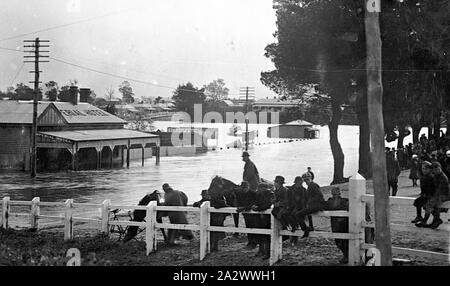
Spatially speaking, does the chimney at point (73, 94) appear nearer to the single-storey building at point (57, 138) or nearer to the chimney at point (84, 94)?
the single-storey building at point (57, 138)

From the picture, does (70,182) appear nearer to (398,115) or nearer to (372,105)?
(398,115)

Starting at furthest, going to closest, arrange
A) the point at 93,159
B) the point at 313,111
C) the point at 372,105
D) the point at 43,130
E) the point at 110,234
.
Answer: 1. the point at 93,159
2. the point at 43,130
3. the point at 313,111
4. the point at 110,234
5. the point at 372,105

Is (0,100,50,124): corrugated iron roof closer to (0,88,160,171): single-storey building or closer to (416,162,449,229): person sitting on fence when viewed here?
(0,88,160,171): single-storey building

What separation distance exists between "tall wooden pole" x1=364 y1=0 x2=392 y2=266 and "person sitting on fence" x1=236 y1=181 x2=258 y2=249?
103 inches

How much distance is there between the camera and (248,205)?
9.47 metres

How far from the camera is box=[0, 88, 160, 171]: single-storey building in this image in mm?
42125

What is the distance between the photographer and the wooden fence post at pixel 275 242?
869cm

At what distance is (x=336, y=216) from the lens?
8.33 m

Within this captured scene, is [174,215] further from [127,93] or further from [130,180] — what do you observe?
[127,93]

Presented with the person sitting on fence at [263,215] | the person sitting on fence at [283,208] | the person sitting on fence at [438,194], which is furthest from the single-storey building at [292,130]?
the person sitting on fence at [283,208]

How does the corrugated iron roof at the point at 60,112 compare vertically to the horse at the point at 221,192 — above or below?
above

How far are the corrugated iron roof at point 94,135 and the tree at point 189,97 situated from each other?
37.2m
